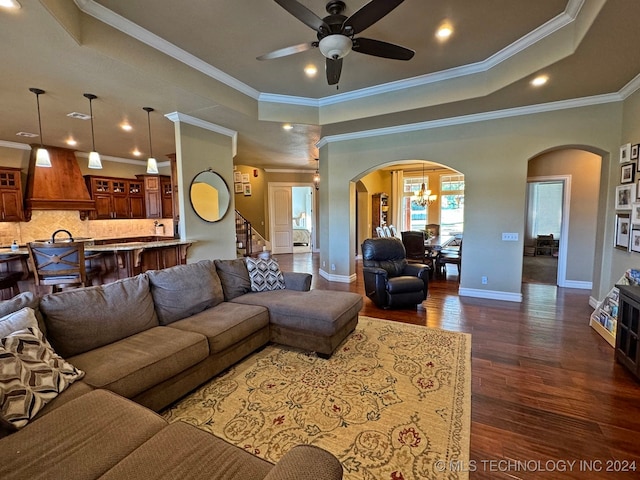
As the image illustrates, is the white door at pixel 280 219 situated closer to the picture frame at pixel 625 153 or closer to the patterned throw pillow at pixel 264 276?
the patterned throw pillow at pixel 264 276

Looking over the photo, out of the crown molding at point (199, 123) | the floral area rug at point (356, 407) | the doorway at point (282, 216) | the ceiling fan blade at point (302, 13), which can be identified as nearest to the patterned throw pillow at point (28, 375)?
the floral area rug at point (356, 407)

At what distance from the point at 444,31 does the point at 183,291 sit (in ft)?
12.4

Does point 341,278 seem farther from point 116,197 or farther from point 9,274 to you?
point 116,197

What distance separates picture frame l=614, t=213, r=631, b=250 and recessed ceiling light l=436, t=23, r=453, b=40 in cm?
318

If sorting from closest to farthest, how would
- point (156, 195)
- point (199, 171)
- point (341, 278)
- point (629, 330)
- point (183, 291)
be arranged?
1. point (629, 330)
2. point (183, 291)
3. point (199, 171)
4. point (341, 278)
5. point (156, 195)

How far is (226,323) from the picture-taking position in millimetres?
2600

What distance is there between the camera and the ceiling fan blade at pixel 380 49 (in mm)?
2588

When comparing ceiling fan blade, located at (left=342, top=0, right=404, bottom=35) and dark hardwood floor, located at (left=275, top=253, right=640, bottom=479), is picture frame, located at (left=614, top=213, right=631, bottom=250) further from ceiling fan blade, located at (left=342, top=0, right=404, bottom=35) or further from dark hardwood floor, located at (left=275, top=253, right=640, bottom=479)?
ceiling fan blade, located at (left=342, top=0, right=404, bottom=35)

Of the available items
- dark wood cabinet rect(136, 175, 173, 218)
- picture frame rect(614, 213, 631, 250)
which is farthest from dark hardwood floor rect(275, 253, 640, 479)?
dark wood cabinet rect(136, 175, 173, 218)

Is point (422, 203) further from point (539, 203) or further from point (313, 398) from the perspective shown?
point (313, 398)

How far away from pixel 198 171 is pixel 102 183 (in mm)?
4598

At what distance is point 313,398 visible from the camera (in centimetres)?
230

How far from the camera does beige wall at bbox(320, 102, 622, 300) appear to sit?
421 cm

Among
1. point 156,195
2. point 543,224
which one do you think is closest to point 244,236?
point 156,195
